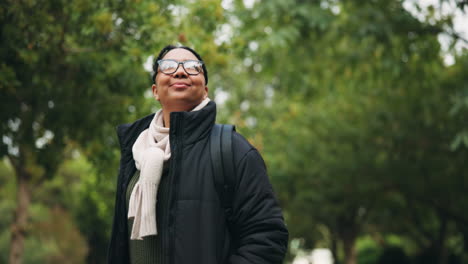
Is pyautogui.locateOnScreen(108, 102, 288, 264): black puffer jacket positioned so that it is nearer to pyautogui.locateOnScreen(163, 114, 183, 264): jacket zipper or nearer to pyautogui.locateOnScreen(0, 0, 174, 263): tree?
pyautogui.locateOnScreen(163, 114, 183, 264): jacket zipper

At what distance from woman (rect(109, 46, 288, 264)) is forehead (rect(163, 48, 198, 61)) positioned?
0.17ft

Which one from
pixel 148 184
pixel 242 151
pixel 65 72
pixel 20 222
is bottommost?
pixel 20 222

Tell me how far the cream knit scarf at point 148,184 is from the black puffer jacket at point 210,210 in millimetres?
66

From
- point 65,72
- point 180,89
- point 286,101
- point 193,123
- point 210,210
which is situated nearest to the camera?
point 210,210

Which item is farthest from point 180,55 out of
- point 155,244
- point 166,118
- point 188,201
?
point 155,244

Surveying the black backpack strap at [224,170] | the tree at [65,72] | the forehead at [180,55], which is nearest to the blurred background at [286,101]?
the tree at [65,72]

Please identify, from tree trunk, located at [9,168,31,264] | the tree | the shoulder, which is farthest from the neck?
tree trunk, located at [9,168,31,264]

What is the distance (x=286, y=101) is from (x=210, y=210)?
22574 millimetres

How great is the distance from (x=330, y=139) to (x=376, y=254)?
12.1 m

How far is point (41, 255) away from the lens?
20.5 m

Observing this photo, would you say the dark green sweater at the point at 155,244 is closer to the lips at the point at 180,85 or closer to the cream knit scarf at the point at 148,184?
the cream knit scarf at the point at 148,184

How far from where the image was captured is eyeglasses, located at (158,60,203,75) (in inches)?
125

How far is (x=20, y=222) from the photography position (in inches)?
380

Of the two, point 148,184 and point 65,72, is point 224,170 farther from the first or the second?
point 65,72
